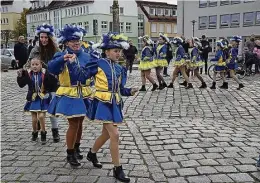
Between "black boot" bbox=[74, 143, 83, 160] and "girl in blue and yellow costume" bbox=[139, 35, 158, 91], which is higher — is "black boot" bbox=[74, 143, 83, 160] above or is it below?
below

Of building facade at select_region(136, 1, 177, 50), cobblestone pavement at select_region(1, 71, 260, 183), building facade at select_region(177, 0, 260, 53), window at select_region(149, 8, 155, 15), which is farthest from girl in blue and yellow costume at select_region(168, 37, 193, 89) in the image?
window at select_region(149, 8, 155, 15)

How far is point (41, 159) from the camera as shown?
16.9 feet

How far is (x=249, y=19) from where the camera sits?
43.4 m

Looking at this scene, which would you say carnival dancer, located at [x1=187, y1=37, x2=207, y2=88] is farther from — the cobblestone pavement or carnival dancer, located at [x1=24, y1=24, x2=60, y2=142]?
carnival dancer, located at [x1=24, y1=24, x2=60, y2=142]

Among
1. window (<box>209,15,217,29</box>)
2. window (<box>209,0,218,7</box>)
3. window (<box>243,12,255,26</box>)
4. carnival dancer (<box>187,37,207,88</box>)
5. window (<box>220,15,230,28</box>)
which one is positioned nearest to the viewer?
carnival dancer (<box>187,37,207,88</box>)

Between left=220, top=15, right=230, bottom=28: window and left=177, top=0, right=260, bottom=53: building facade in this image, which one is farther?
left=220, top=15, right=230, bottom=28: window

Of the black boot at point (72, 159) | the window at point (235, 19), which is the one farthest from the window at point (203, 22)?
the black boot at point (72, 159)

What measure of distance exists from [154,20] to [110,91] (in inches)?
2462

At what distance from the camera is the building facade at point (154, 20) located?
215 feet

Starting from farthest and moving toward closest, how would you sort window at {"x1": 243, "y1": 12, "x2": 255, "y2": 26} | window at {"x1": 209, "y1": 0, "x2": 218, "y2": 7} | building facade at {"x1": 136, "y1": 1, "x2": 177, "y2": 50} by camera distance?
building facade at {"x1": 136, "y1": 1, "x2": 177, "y2": 50} < window at {"x1": 209, "y1": 0, "x2": 218, "y2": 7} < window at {"x1": 243, "y1": 12, "x2": 255, "y2": 26}

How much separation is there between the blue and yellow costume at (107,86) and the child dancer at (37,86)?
1709 millimetres

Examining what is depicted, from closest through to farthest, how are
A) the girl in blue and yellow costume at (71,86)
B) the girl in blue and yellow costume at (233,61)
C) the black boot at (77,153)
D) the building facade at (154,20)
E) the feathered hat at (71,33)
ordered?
the girl in blue and yellow costume at (71,86), the feathered hat at (71,33), the black boot at (77,153), the girl in blue and yellow costume at (233,61), the building facade at (154,20)

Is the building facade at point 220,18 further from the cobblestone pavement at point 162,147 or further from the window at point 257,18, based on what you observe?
the cobblestone pavement at point 162,147

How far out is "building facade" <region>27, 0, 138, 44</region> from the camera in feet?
194
